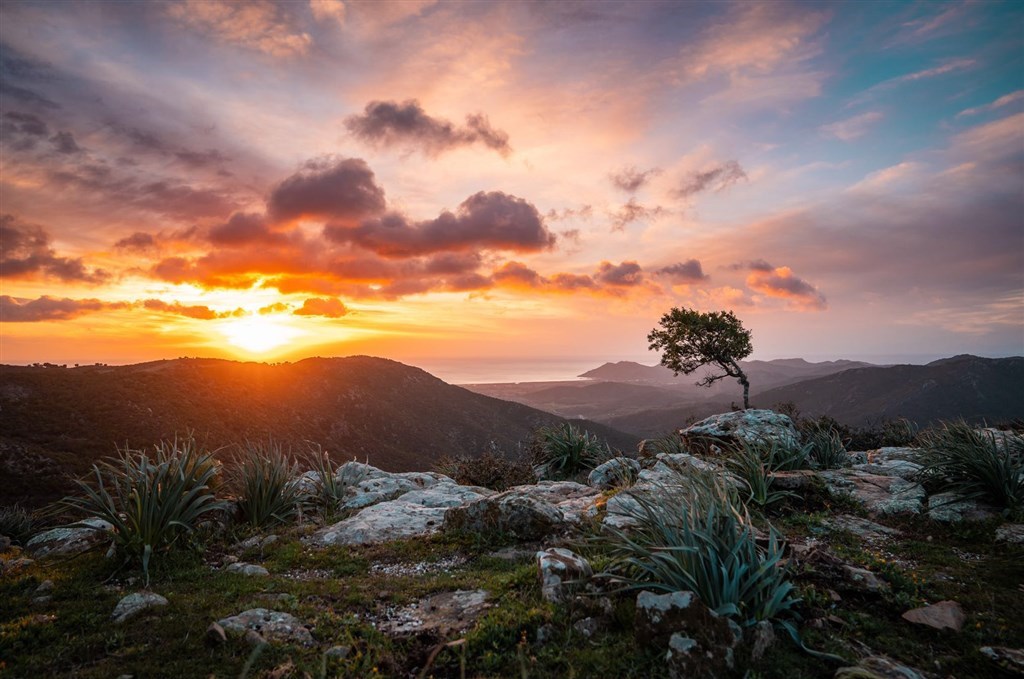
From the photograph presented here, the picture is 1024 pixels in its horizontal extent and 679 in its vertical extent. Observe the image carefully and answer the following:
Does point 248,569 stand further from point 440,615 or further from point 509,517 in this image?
point 509,517

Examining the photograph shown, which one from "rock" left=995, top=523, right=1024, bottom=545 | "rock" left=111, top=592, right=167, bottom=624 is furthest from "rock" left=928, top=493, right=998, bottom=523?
"rock" left=111, top=592, right=167, bottom=624

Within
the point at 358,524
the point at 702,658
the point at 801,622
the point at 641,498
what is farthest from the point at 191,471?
the point at 801,622

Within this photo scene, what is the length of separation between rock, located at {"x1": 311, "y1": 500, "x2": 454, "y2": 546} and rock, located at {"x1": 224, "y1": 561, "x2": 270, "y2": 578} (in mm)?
1388

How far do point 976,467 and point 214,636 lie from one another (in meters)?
11.7

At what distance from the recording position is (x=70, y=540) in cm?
956

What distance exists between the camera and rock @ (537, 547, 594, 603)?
5.21 metres

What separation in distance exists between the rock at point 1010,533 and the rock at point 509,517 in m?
6.45

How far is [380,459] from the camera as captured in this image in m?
53.9

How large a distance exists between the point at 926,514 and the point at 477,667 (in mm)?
8519

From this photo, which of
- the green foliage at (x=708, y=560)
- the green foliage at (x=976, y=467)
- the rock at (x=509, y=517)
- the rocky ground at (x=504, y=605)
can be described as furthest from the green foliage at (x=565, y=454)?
the green foliage at (x=708, y=560)

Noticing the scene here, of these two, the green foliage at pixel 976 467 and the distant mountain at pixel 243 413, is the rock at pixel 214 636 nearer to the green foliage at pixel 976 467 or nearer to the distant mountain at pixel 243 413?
the green foliage at pixel 976 467

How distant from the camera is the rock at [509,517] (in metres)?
8.11

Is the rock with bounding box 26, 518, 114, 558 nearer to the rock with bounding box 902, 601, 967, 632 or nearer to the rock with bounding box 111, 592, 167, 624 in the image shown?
the rock with bounding box 111, 592, 167, 624

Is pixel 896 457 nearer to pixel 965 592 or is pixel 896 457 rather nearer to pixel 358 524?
pixel 965 592
